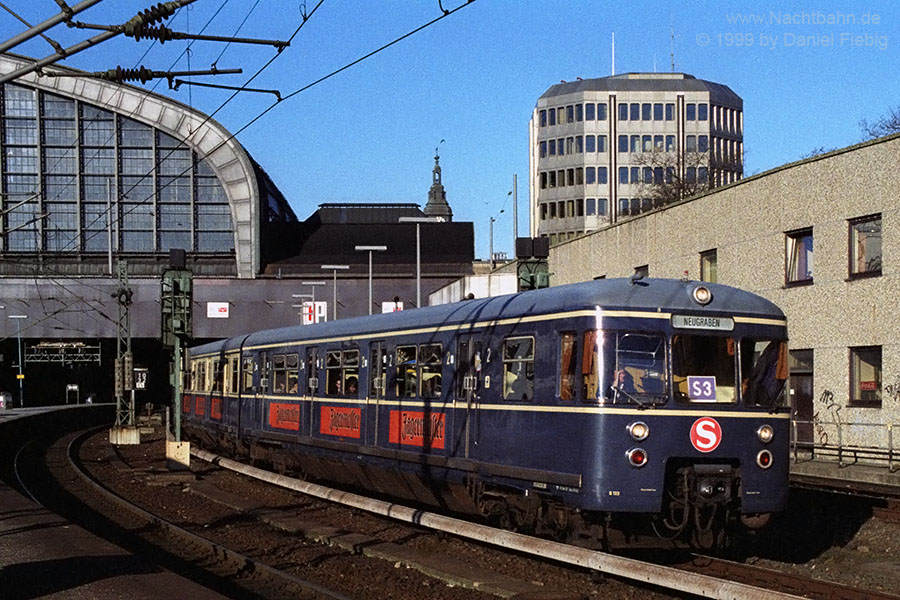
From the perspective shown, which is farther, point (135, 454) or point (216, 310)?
point (216, 310)

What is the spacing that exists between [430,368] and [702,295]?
15.9ft

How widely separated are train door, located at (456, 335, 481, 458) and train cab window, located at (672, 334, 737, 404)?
10.3 feet

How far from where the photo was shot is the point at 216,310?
229ft

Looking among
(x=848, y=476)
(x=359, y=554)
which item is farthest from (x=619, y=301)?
(x=848, y=476)

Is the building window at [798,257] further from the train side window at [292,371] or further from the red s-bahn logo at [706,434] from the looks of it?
the red s-bahn logo at [706,434]

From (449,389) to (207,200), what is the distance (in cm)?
6409

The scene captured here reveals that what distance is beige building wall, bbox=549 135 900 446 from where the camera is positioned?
24.9 metres

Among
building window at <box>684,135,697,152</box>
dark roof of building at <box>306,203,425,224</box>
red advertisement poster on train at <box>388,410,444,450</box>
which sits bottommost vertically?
red advertisement poster on train at <box>388,410,444,450</box>

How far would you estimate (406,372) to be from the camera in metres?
18.3

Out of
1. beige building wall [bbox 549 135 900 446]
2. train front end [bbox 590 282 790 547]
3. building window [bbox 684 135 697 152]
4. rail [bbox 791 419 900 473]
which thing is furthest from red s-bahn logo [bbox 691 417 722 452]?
building window [bbox 684 135 697 152]

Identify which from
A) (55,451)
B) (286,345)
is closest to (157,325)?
(55,451)

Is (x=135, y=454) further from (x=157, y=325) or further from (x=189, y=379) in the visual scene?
(x=157, y=325)

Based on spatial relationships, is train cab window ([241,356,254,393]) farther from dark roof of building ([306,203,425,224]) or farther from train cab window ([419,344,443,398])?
dark roof of building ([306,203,425,224])

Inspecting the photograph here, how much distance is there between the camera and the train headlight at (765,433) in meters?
13.7
